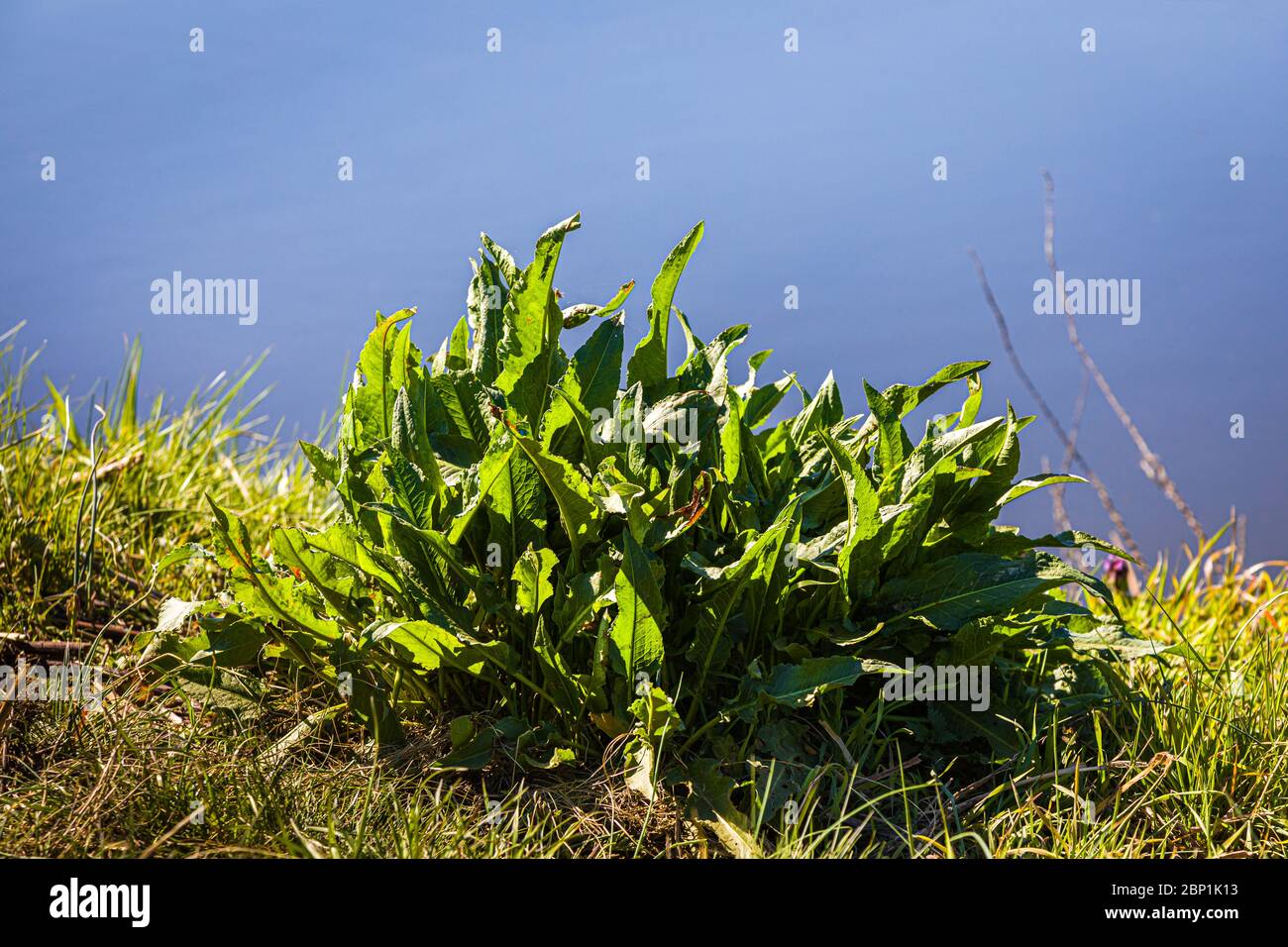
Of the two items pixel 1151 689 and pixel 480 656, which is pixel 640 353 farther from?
pixel 1151 689

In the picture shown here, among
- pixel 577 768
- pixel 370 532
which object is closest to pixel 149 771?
pixel 370 532

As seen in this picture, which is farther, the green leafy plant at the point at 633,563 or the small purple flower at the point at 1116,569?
the small purple flower at the point at 1116,569

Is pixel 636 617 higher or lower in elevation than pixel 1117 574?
higher

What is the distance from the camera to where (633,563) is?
7.10 ft

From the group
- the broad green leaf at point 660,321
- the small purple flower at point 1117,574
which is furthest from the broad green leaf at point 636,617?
the small purple flower at point 1117,574

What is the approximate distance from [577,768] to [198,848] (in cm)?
86

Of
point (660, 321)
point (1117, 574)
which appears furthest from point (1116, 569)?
point (660, 321)

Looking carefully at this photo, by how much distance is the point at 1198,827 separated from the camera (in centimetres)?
251

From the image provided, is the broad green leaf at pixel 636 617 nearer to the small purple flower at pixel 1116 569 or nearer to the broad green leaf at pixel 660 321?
the broad green leaf at pixel 660 321

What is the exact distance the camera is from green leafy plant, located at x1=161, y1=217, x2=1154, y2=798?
233cm

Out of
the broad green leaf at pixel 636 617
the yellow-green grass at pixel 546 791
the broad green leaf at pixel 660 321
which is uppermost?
the broad green leaf at pixel 660 321

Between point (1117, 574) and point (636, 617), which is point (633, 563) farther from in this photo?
point (1117, 574)

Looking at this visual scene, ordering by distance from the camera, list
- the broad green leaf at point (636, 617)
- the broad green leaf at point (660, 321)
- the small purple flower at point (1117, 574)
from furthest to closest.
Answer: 1. the small purple flower at point (1117, 574)
2. the broad green leaf at point (660, 321)
3. the broad green leaf at point (636, 617)

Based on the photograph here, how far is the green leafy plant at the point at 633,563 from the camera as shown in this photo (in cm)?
233
